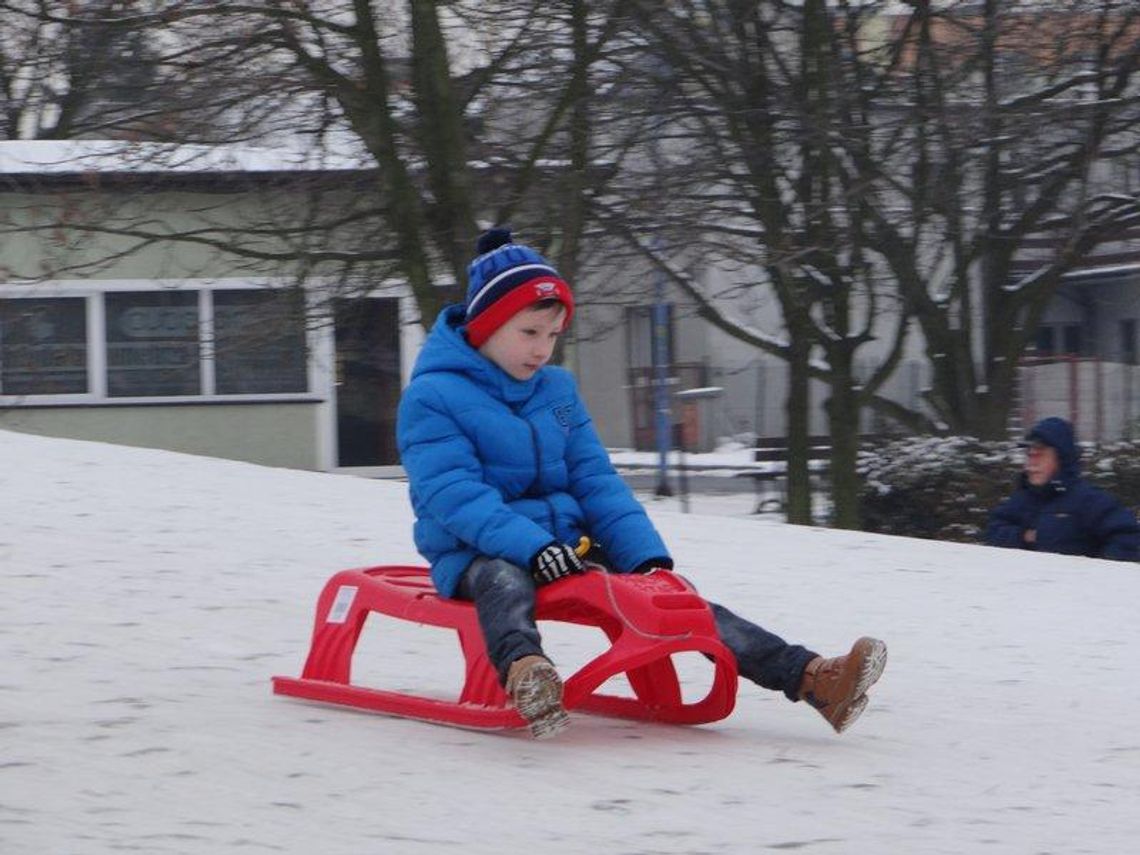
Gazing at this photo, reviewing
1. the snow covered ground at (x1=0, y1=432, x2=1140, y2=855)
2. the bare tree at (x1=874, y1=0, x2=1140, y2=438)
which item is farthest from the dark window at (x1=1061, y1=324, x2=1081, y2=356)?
the snow covered ground at (x1=0, y1=432, x2=1140, y2=855)

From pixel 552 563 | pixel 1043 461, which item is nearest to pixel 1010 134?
pixel 1043 461

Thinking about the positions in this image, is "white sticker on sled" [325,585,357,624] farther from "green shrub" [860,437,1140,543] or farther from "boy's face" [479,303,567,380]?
"green shrub" [860,437,1140,543]

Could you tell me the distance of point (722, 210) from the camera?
1241cm

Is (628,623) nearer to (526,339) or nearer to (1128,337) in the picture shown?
(526,339)

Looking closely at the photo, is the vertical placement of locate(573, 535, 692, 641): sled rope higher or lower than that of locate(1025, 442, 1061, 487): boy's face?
lower

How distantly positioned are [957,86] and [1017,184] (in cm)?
100

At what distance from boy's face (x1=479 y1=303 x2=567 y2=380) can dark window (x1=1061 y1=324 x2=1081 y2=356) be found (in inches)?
1316

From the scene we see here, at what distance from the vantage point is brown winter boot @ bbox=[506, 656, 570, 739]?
4617mm

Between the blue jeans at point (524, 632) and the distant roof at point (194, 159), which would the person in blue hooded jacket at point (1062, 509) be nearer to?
the blue jeans at point (524, 632)

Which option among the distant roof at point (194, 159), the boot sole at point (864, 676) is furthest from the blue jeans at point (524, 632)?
the distant roof at point (194, 159)

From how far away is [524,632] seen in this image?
15.7ft

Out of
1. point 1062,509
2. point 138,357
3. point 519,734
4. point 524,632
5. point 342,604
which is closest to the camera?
point 524,632

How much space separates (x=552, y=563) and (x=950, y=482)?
9.34 metres

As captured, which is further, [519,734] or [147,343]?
[147,343]
